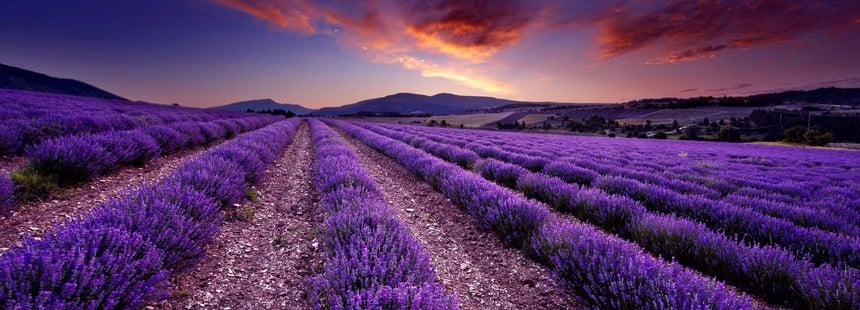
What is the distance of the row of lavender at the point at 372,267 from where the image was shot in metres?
1.79

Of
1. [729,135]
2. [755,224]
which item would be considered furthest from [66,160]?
[729,135]

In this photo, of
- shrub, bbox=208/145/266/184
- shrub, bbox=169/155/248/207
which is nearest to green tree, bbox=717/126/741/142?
shrub, bbox=208/145/266/184

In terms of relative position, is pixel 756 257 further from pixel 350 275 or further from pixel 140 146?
pixel 140 146

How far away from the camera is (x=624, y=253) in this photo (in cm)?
253

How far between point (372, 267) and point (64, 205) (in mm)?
3944

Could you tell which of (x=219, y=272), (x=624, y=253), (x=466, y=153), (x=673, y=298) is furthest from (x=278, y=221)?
(x=466, y=153)

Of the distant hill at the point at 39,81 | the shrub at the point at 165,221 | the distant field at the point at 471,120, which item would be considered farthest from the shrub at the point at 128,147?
the distant hill at the point at 39,81

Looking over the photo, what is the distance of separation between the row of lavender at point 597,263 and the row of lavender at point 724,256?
0.68 ft

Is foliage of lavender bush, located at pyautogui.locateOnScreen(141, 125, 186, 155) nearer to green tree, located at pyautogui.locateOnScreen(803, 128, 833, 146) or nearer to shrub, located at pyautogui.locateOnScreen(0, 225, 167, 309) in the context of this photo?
shrub, located at pyautogui.locateOnScreen(0, 225, 167, 309)

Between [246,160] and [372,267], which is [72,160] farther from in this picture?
[372,267]

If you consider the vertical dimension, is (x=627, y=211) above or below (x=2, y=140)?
below

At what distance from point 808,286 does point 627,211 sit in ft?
6.21

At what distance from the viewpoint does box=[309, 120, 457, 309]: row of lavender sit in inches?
70.3

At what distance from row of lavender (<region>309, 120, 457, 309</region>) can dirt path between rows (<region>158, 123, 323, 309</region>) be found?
0.27 meters
